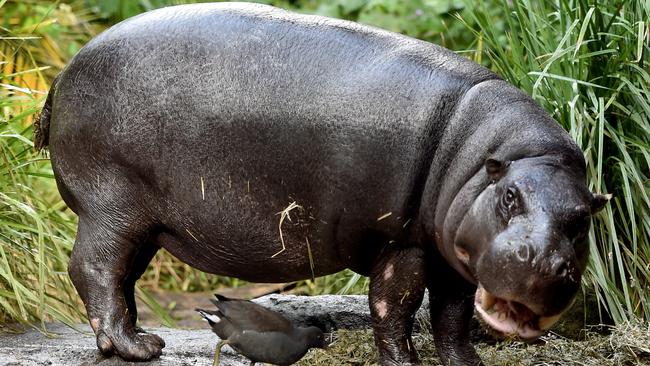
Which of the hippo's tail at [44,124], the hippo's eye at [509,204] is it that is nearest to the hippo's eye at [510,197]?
the hippo's eye at [509,204]

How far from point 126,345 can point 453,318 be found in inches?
50.6

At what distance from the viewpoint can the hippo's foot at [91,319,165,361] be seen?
4.27 meters

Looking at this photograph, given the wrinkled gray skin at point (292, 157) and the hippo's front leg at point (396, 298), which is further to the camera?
the hippo's front leg at point (396, 298)

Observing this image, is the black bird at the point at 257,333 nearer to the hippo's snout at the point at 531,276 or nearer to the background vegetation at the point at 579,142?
the hippo's snout at the point at 531,276

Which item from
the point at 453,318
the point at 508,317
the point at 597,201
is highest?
the point at 597,201

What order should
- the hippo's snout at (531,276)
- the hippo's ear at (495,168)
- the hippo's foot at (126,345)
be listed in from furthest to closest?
the hippo's foot at (126,345)
the hippo's ear at (495,168)
the hippo's snout at (531,276)

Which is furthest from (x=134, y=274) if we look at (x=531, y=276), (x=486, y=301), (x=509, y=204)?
(x=531, y=276)

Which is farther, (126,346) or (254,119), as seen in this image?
(126,346)

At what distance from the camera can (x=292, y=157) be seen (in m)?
4.11

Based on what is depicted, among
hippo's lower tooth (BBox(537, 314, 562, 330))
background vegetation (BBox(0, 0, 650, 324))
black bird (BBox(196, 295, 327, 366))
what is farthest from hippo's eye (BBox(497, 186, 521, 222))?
background vegetation (BBox(0, 0, 650, 324))

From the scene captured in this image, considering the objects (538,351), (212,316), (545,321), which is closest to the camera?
(545,321)

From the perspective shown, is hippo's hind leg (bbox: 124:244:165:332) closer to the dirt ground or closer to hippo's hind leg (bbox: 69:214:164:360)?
hippo's hind leg (bbox: 69:214:164:360)

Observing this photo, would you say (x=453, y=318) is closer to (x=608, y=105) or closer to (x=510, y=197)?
(x=510, y=197)

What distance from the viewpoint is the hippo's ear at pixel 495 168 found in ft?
12.3
